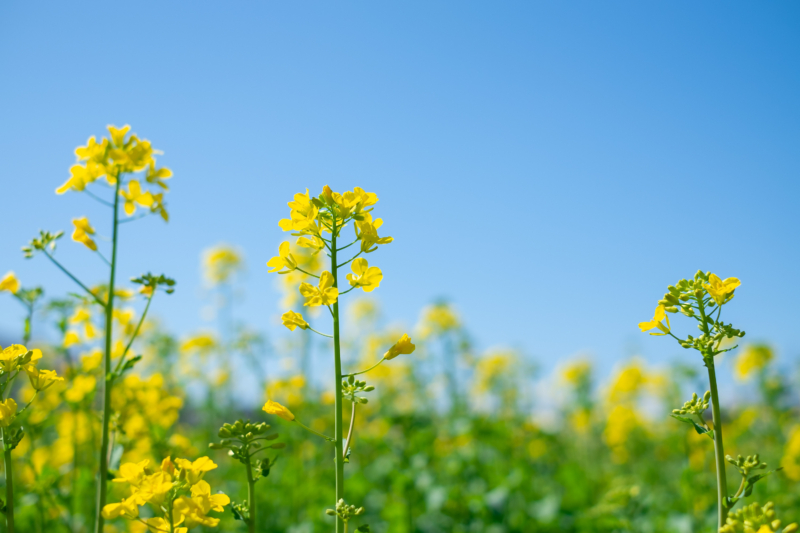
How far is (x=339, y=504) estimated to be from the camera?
1690mm

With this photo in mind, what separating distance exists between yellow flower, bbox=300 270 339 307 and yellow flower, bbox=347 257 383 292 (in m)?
0.11

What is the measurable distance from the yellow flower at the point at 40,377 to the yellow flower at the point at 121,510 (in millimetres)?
582

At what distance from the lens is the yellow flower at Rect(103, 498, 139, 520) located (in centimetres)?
175

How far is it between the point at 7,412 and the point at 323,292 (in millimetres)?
1166

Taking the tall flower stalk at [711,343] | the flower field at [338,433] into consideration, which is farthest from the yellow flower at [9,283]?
the tall flower stalk at [711,343]

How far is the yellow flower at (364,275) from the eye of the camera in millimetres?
1970

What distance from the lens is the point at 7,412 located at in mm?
1836

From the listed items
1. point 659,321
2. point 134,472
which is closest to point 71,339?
point 134,472

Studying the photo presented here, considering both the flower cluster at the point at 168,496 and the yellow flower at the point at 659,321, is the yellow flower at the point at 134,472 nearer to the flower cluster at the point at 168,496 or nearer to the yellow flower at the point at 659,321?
→ the flower cluster at the point at 168,496

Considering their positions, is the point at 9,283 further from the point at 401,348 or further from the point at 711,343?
the point at 711,343

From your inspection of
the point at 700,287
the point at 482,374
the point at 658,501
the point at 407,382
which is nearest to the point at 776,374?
the point at 658,501

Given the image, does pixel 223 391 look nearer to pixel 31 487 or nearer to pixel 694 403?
pixel 31 487

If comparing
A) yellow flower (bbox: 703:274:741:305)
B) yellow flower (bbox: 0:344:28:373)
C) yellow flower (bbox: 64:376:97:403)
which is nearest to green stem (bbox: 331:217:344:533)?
yellow flower (bbox: 0:344:28:373)

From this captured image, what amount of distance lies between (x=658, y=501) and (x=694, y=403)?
5074mm
